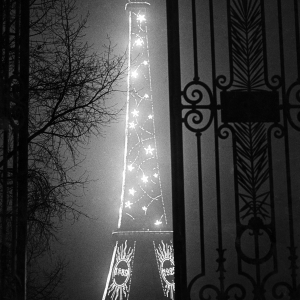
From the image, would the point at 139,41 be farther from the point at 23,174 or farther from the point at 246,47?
the point at 23,174

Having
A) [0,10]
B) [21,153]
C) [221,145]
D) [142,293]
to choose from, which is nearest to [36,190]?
[21,153]

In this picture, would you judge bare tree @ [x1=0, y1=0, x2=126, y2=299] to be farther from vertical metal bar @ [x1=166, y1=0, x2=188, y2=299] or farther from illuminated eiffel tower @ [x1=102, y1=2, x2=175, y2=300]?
illuminated eiffel tower @ [x1=102, y1=2, x2=175, y2=300]

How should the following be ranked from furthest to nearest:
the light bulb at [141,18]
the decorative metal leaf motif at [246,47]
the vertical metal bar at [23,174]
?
the light bulb at [141,18], the decorative metal leaf motif at [246,47], the vertical metal bar at [23,174]

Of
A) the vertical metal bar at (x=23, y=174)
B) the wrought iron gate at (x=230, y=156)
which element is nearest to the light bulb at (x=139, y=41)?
the wrought iron gate at (x=230, y=156)

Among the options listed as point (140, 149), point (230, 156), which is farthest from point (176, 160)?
point (140, 149)

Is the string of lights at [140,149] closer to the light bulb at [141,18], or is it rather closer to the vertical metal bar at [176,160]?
the light bulb at [141,18]

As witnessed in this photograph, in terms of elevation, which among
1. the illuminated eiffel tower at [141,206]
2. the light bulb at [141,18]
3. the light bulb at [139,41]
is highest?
the light bulb at [141,18]

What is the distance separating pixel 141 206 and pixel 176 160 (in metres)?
8.30

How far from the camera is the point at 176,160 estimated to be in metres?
2.94

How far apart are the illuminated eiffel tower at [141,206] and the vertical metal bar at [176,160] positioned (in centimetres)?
741

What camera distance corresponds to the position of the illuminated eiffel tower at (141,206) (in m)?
10.6

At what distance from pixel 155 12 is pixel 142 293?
6.60 m

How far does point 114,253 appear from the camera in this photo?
Answer: 10.6 meters

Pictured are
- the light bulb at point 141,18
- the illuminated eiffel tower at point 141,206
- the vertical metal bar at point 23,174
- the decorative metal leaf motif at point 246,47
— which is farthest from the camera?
the illuminated eiffel tower at point 141,206
